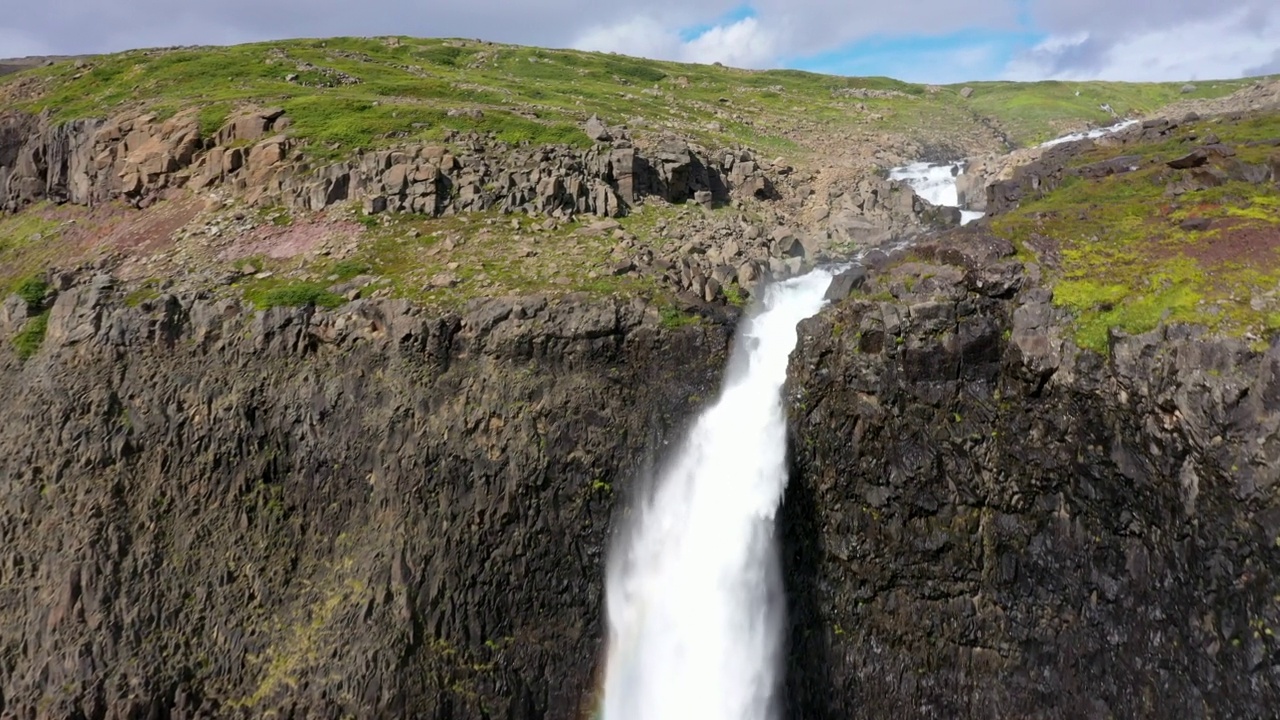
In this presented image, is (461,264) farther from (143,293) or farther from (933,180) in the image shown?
(933,180)

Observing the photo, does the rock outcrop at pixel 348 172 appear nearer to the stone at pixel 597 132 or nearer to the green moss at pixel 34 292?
the stone at pixel 597 132

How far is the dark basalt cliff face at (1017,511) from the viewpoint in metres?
14.1

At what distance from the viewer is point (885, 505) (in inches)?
727

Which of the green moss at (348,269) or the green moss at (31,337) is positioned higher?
the green moss at (348,269)

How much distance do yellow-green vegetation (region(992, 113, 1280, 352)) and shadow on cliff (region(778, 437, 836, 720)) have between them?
8.03 m

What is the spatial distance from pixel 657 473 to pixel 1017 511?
9306 mm

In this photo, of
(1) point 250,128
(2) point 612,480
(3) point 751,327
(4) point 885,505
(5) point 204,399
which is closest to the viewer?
(4) point 885,505

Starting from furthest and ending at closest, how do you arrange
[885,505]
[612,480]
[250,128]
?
[250,128]
[612,480]
[885,505]

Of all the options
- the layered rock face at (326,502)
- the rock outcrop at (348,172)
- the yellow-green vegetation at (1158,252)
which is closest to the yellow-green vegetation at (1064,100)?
the rock outcrop at (348,172)

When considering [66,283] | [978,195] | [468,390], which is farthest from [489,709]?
[978,195]

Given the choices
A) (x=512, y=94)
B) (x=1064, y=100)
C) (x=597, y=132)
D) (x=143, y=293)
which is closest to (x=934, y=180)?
(x=597, y=132)

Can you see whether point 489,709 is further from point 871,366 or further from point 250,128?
point 250,128

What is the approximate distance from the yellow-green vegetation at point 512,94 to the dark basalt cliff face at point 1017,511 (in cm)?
2146

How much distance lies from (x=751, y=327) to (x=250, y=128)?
25430 millimetres
